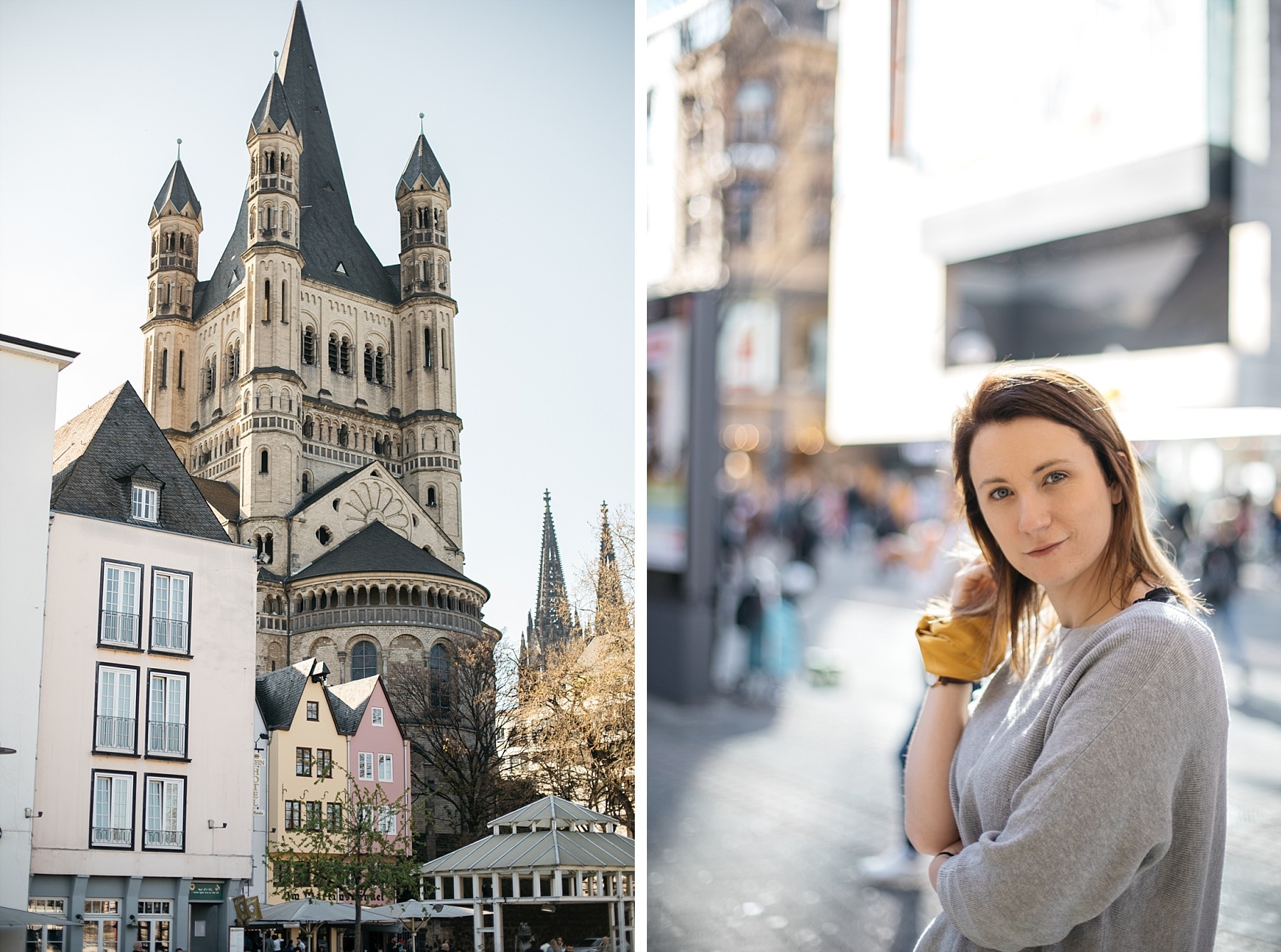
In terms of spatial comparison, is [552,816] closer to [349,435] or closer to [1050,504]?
[349,435]

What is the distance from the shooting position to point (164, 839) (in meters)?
1.96

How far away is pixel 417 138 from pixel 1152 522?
1.72 m

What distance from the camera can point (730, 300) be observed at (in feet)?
18.2

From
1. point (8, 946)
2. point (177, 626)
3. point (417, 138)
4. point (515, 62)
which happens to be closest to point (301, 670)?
point (177, 626)

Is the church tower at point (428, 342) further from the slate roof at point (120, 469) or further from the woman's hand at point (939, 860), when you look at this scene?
the woman's hand at point (939, 860)

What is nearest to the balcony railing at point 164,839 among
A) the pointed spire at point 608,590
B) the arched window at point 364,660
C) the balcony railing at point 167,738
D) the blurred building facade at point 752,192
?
the balcony railing at point 167,738

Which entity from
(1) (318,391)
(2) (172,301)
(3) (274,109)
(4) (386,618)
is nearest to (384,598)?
(4) (386,618)

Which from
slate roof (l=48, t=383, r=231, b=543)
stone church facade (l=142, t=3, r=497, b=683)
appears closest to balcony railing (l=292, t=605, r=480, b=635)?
stone church facade (l=142, t=3, r=497, b=683)

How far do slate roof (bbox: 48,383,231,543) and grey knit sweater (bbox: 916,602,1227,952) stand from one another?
1.59 m

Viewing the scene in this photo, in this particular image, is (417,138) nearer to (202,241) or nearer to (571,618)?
(202,241)

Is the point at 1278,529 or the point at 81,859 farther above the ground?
the point at 1278,529

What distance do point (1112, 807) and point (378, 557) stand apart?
162 cm

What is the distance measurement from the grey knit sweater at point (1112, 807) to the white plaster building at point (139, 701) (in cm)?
147

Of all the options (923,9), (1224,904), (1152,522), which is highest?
(923,9)
